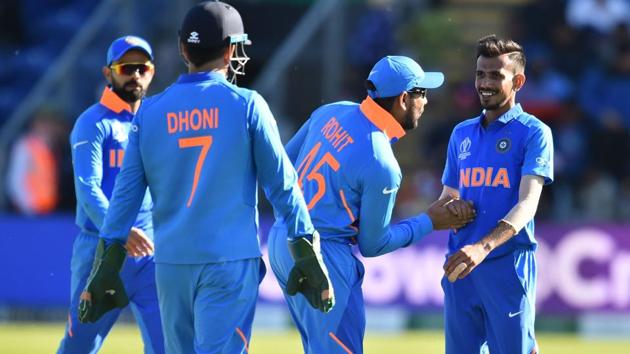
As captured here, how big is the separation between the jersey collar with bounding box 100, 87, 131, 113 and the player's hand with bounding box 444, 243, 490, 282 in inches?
108

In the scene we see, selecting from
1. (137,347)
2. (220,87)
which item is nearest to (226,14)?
(220,87)

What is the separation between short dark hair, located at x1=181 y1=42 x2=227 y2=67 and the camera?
6.94 meters

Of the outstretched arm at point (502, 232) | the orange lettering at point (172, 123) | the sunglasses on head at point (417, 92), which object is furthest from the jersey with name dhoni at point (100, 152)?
the outstretched arm at point (502, 232)

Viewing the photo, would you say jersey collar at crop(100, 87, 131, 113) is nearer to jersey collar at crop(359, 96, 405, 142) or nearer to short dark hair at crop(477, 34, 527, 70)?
jersey collar at crop(359, 96, 405, 142)

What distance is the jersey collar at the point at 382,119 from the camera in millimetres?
7738

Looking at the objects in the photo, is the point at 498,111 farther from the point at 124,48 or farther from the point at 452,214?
the point at 124,48

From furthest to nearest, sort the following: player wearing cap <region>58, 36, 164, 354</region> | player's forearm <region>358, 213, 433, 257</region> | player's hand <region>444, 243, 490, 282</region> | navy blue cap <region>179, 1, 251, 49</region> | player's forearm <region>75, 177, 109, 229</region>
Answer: player wearing cap <region>58, 36, 164, 354</region> < player's forearm <region>75, 177, 109, 229</region> < player's forearm <region>358, 213, 433, 257</region> < player's hand <region>444, 243, 490, 282</region> < navy blue cap <region>179, 1, 251, 49</region>

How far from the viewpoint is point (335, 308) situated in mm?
7570

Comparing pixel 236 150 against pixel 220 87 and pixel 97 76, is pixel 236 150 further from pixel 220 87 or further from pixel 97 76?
pixel 97 76

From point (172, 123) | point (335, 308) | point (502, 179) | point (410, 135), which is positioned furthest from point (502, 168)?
point (410, 135)

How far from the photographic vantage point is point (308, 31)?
18.0 metres

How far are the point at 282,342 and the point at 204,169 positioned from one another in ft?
→ 27.3

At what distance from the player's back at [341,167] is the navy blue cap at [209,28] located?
1.03m

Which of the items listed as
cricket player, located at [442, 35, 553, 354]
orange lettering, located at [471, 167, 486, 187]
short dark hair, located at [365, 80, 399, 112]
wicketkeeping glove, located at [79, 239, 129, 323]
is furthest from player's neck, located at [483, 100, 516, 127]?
wicketkeeping glove, located at [79, 239, 129, 323]
